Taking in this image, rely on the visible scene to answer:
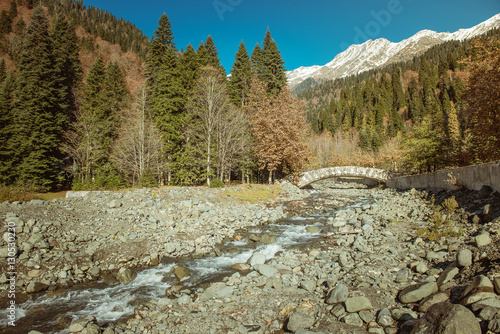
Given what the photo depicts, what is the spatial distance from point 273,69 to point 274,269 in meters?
37.0

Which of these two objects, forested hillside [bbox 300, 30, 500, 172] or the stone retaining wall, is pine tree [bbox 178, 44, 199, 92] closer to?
Result: forested hillside [bbox 300, 30, 500, 172]

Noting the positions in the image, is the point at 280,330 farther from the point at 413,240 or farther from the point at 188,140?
the point at 188,140

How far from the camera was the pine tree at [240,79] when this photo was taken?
125ft

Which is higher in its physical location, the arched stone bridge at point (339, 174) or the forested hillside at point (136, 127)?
the forested hillside at point (136, 127)

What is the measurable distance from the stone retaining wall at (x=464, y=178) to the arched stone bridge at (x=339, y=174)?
12.8m

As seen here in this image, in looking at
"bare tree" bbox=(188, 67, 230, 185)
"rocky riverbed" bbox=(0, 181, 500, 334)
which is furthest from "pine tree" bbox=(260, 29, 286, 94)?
"rocky riverbed" bbox=(0, 181, 500, 334)

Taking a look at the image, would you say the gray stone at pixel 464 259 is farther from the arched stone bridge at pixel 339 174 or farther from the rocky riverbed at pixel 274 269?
the arched stone bridge at pixel 339 174

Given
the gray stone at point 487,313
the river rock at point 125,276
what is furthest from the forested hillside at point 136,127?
the gray stone at point 487,313

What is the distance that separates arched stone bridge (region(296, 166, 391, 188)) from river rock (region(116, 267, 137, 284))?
2836 centimetres

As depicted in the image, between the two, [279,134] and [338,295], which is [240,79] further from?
[338,295]

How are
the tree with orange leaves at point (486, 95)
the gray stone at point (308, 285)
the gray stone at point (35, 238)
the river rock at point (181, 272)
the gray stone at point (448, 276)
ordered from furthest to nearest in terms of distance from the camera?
the tree with orange leaves at point (486, 95) < the gray stone at point (35, 238) < the river rock at point (181, 272) < the gray stone at point (308, 285) < the gray stone at point (448, 276)

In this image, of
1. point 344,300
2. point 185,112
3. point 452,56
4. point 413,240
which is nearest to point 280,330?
point 344,300

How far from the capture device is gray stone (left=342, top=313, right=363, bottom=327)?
469 centimetres

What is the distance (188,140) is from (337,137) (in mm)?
75108
